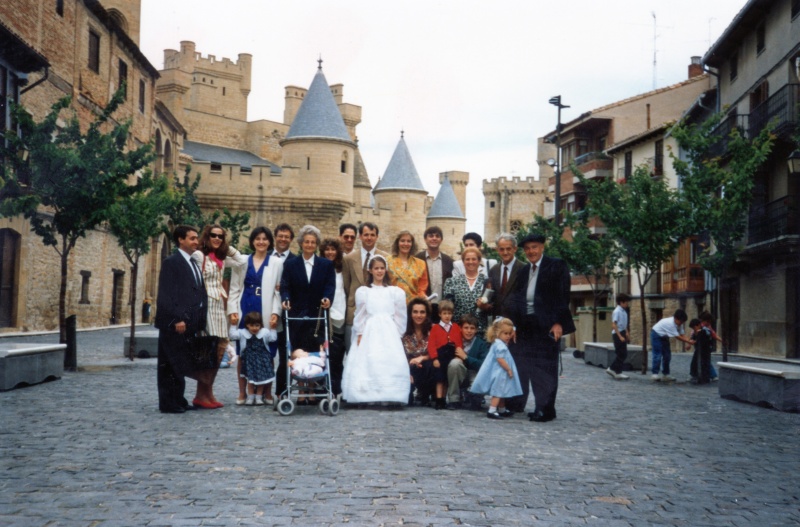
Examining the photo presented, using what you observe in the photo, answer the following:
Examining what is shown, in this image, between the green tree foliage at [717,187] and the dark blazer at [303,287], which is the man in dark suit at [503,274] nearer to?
the dark blazer at [303,287]

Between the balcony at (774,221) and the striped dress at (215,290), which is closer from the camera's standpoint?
the striped dress at (215,290)

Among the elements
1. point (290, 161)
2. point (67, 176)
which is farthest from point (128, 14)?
point (67, 176)

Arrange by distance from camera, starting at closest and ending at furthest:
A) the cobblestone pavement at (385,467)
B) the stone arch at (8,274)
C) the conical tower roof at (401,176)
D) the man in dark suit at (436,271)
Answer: the cobblestone pavement at (385,467) < the man in dark suit at (436,271) < the stone arch at (8,274) < the conical tower roof at (401,176)

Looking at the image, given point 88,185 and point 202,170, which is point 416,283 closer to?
point 88,185

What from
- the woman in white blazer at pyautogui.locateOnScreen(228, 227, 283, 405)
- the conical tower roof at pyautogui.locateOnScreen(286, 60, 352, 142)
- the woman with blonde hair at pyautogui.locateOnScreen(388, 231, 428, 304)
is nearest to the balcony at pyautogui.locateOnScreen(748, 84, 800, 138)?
the woman with blonde hair at pyautogui.locateOnScreen(388, 231, 428, 304)

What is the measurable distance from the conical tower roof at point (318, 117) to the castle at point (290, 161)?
0.19ft

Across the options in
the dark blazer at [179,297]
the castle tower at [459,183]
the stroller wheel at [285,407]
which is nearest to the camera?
the stroller wheel at [285,407]

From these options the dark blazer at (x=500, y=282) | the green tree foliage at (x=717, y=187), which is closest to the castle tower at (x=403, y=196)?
the green tree foliage at (x=717, y=187)

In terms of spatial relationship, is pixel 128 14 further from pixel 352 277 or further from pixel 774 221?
pixel 352 277

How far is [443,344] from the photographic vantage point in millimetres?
10180

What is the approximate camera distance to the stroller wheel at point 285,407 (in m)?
9.16

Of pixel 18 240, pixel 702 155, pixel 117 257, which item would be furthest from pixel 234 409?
pixel 117 257

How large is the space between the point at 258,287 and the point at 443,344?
216cm

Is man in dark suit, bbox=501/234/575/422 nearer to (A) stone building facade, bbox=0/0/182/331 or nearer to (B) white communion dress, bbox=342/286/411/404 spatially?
(B) white communion dress, bbox=342/286/411/404
